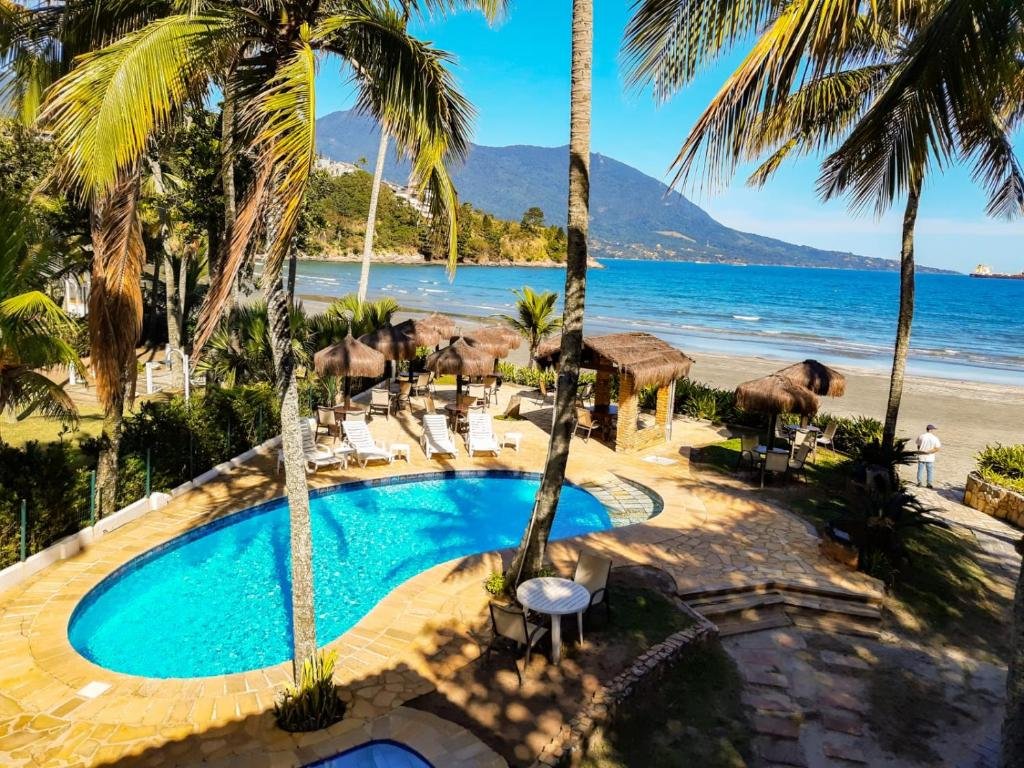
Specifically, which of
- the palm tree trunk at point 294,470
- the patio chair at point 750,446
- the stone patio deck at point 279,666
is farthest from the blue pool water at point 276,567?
the patio chair at point 750,446

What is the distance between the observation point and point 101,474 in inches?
330

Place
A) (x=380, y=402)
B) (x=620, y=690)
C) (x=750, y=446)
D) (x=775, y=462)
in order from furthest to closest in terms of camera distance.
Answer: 1. (x=380, y=402)
2. (x=750, y=446)
3. (x=775, y=462)
4. (x=620, y=690)

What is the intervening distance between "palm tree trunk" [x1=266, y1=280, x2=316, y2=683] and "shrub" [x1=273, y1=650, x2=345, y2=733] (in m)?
0.12

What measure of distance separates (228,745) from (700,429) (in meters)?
13.6

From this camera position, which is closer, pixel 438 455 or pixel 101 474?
pixel 101 474

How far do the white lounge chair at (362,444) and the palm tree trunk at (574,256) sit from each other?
19.6 ft

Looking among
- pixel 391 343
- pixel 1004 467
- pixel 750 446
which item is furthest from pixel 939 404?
pixel 391 343

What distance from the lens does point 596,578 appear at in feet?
22.2

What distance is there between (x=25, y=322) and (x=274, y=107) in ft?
13.3

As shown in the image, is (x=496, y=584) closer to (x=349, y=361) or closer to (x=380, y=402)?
(x=349, y=361)

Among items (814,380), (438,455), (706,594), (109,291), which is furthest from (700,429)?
(109,291)

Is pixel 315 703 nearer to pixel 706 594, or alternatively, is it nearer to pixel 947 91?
pixel 706 594

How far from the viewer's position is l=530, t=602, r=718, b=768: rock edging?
16.0 feet

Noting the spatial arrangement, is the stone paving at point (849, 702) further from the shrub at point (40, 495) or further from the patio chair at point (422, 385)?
the patio chair at point (422, 385)
